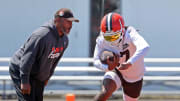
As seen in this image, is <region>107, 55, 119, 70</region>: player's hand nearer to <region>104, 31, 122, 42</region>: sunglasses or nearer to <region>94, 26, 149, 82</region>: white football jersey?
<region>94, 26, 149, 82</region>: white football jersey

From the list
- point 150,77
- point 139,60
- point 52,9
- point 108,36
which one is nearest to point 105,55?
point 108,36

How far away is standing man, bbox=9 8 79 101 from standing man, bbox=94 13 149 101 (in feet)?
1.29

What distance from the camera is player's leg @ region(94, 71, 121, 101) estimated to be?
4914mm

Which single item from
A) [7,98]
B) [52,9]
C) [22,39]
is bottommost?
A: [7,98]

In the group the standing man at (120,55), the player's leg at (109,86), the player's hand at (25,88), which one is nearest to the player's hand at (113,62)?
the standing man at (120,55)

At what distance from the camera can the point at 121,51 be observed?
195 inches

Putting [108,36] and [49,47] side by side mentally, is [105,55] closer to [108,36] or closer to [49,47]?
[108,36]

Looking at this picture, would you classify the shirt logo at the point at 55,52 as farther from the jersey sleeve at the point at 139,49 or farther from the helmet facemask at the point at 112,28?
the jersey sleeve at the point at 139,49

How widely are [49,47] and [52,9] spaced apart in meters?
4.26

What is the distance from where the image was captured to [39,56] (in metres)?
4.46

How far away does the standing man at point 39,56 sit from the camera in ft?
14.3

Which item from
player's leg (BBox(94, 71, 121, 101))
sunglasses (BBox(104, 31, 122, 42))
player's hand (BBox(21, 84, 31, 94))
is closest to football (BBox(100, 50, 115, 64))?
sunglasses (BBox(104, 31, 122, 42))

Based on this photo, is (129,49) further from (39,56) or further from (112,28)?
(39,56)

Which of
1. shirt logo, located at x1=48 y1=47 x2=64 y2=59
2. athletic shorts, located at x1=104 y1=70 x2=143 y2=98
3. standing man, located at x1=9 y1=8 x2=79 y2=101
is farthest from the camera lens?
athletic shorts, located at x1=104 y1=70 x2=143 y2=98
